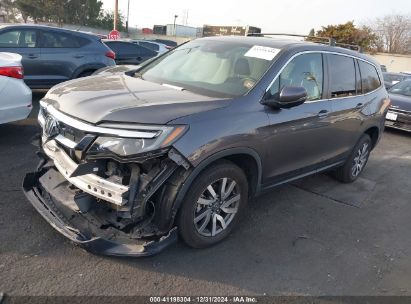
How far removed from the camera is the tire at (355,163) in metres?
5.73

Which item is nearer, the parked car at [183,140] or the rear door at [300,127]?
the parked car at [183,140]

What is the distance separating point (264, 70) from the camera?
155 inches

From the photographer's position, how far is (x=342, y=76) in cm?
506

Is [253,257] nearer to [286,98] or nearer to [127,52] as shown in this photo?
[286,98]

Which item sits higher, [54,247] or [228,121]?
[228,121]

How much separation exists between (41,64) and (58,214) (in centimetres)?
591

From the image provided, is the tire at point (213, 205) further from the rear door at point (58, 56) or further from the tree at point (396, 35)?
the tree at point (396, 35)

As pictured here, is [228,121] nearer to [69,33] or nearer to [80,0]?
[69,33]

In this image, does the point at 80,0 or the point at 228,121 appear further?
the point at 80,0

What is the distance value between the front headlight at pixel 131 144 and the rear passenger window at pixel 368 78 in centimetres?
359

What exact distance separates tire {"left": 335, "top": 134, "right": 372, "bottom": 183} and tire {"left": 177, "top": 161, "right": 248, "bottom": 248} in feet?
8.11

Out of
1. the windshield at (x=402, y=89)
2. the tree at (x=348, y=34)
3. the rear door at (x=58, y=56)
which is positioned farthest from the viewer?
the tree at (x=348, y=34)

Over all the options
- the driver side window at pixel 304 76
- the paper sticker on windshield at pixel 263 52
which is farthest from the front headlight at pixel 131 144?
the paper sticker on windshield at pixel 263 52

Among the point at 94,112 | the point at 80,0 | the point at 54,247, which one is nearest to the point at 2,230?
the point at 54,247
